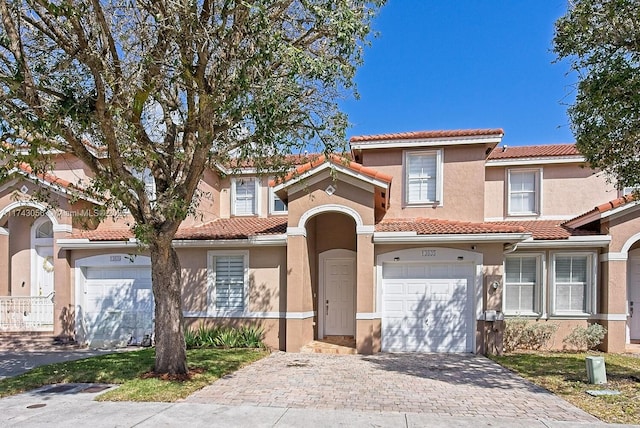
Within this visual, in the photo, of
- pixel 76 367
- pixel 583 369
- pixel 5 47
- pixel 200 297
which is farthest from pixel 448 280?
pixel 5 47

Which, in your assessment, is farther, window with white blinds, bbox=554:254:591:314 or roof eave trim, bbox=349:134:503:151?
roof eave trim, bbox=349:134:503:151

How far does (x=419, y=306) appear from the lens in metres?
13.2

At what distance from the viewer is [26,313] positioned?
15352 mm

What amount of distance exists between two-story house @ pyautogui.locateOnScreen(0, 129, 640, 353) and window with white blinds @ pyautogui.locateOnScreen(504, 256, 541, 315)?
5 centimetres

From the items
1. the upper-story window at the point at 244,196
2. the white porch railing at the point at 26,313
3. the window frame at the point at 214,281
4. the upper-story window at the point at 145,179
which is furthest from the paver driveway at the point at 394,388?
the white porch railing at the point at 26,313

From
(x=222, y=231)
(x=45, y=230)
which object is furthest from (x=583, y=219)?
(x=45, y=230)

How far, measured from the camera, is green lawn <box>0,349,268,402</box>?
8391 mm

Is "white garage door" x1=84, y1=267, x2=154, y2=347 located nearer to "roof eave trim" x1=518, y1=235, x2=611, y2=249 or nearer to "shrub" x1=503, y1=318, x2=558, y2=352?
"shrub" x1=503, y1=318, x2=558, y2=352

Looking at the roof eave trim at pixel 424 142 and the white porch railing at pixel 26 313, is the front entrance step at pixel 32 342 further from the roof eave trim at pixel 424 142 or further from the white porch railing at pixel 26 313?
the roof eave trim at pixel 424 142

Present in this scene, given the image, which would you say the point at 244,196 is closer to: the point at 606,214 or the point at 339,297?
the point at 339,297

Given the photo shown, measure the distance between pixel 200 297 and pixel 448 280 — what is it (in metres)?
8.06

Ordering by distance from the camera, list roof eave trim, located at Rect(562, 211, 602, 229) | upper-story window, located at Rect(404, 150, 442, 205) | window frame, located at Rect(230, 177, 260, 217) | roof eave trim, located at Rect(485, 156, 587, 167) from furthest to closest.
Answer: window frame, located at Rect(230, 177, 260, 217) → roof eave trim, located at Rect(485, 156, 587, 167) → upper-story window, located at Rect(404, 150, 442, 205) → roof eave trim, located at Rect(562, 211, 602, 229)

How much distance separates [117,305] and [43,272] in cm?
394

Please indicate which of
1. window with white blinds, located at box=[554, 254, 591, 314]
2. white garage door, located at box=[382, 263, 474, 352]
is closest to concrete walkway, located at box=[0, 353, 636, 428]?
white garage door, located at box=[382, 263, 474, 352]
